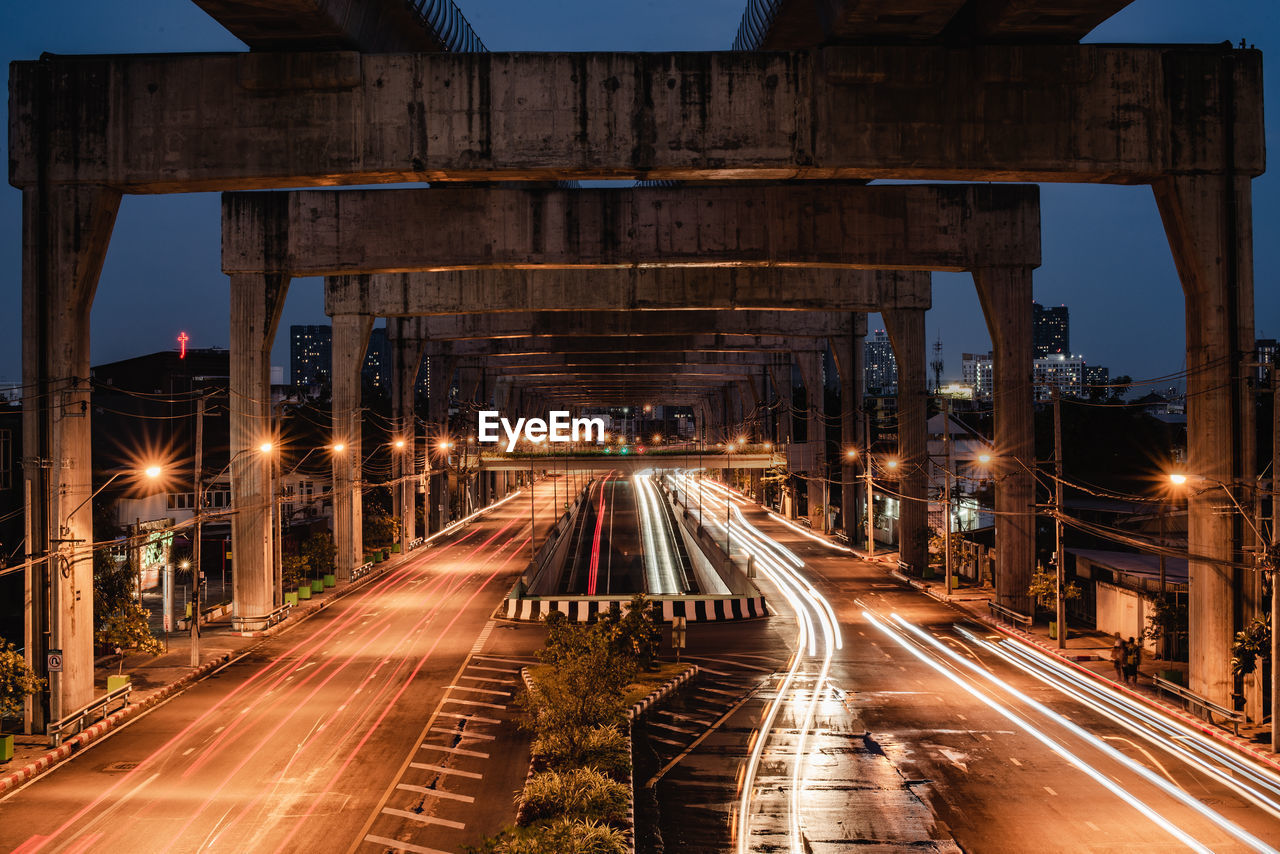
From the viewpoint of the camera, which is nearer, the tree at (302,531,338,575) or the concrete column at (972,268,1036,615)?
the concrete column at (972,268,1036,615)

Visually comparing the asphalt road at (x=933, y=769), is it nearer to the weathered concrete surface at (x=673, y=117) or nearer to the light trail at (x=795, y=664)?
the light trail at (x=795, y=664)

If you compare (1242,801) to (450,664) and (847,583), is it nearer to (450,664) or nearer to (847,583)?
(450,664)

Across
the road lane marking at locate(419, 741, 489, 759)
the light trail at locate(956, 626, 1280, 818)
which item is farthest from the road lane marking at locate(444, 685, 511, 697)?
the light trail at locate(956, 626, 1280, 818)

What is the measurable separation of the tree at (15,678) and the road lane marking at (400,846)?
9.42 metres

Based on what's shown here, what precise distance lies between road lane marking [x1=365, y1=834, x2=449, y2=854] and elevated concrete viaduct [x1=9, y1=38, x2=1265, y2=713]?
35.1 ft

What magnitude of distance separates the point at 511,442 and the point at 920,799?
60.4 meters

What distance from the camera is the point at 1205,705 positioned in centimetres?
2211

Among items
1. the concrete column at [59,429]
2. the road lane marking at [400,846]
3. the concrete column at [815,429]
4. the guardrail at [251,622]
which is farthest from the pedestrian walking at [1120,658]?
the concrete column at [815,429]

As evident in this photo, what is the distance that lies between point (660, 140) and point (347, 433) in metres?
30.7


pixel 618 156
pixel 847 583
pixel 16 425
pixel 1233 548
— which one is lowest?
pixel 847 583

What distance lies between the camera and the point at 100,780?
1927 centimetres

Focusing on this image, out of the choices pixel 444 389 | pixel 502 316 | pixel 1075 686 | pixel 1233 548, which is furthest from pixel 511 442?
pixel 1233 548

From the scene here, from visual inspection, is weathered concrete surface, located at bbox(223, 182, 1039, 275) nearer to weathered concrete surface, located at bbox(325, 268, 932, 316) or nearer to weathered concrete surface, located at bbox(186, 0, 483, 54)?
weathered concrete surface, located at bbox(186, 0, 483, 54)

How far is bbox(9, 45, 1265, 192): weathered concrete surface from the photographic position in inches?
858
